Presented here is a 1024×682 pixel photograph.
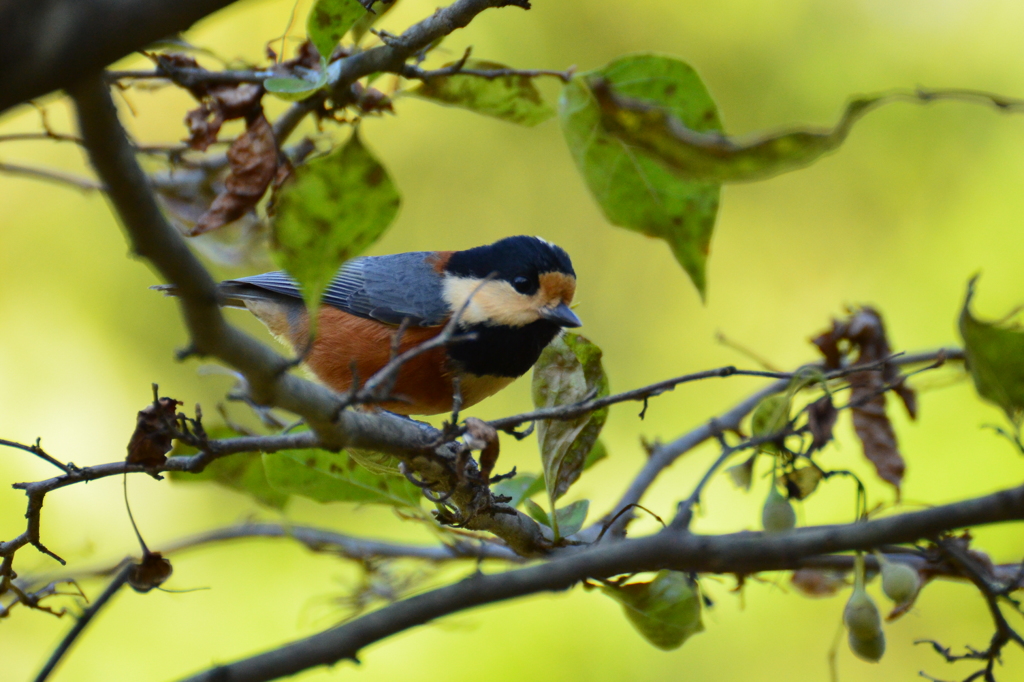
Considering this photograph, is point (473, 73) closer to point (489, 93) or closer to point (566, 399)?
point (489, 93)

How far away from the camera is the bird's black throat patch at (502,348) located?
2.20 m

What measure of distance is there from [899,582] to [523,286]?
1.25 m

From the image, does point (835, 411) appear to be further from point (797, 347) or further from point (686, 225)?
point (797, 347)

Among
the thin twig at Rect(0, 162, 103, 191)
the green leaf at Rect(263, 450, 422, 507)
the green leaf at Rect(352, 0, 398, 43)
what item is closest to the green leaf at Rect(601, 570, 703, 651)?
the green leaf at Rect(263, 450, 422, 507)

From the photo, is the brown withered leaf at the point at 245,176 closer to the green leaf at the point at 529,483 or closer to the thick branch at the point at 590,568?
the green leaf at the point at 529,483

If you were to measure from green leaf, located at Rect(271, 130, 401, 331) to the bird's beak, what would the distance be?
1.37m

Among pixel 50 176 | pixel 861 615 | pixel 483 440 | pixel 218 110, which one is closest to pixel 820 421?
pixel 861 615

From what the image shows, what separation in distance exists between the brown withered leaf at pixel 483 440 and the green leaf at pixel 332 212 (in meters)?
0.40

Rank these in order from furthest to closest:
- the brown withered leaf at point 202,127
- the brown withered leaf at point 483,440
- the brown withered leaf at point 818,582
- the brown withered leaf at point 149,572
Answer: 1. the brown withered leaf at point 818,582
2. the brown withered leaf at point 202,127
3. the brown withered leaf at point 149,572
4. the brown withered leaf at point 483,440

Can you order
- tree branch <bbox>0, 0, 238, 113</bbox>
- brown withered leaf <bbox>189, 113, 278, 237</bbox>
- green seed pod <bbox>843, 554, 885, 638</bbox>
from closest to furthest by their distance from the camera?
1. tree branch <bbox>0, 0, 238, 113</bbox>
2. green seed pod <bbox>843, 554, 885, 638</bbox>
3. brown withered leaf <bbox>189, 113, 278, 237</bbox>

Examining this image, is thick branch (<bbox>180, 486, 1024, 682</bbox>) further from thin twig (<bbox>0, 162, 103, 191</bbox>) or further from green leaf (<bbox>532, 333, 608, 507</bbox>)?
thin twig (<bbox>0, 162, 103, 191</bbox>)

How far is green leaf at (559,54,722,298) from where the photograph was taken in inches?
59.2

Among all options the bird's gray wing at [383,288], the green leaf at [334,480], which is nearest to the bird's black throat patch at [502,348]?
the bird's gray wing at [383,288]

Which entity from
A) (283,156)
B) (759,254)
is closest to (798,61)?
(759,254)
